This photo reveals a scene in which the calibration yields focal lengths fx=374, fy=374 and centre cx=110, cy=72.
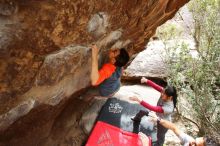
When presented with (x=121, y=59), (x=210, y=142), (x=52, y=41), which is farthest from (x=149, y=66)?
(x=52, y=41)

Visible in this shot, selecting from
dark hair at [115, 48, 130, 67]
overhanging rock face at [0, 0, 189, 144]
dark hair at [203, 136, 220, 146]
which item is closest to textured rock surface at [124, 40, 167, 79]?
dark hair at [203, 136, 220, 146]

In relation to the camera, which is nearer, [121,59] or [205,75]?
[121,59]

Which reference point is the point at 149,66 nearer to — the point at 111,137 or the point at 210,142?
the point at 210,142

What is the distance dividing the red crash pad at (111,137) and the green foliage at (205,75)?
2.94 metres

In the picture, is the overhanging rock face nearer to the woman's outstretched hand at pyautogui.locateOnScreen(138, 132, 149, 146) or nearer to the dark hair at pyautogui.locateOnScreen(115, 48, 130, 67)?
the dark hair at pyautogui.locateOnScreen(115, 48, 130, 67)

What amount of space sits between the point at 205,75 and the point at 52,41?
228 inches

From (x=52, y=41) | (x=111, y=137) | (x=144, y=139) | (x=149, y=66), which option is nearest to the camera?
(x=52, y=41)

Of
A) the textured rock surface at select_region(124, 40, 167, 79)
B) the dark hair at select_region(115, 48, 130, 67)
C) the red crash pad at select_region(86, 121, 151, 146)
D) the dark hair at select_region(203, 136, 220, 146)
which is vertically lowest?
the dark hair at select_region(203, 136, 220, 146)

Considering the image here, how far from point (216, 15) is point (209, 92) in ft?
7.07

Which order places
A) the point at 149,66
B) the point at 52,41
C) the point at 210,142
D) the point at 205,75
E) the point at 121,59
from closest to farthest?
the point at 52,41 < the point at 121,59 < the point at 210,142 < the point at 205,75 < the point at 149,66

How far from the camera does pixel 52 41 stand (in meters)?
4.94

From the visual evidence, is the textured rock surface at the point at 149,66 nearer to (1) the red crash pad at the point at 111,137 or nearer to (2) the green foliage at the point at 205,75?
(2) the green foliage at the point at 205,75

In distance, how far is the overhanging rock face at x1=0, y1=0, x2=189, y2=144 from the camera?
450cm

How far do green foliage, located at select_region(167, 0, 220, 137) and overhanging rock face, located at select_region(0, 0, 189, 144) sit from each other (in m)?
3.62
